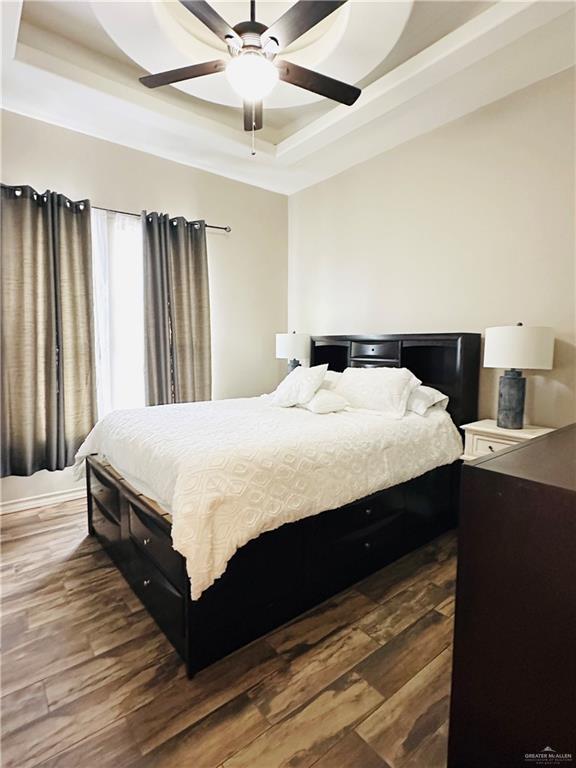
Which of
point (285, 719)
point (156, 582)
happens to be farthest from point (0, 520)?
point (285, 719)

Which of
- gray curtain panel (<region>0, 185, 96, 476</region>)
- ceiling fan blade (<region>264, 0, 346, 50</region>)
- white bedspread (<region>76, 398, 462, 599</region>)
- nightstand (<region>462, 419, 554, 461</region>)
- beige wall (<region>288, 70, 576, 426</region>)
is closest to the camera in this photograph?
white bedspread (<region>76, 398, 462, 599</region>)

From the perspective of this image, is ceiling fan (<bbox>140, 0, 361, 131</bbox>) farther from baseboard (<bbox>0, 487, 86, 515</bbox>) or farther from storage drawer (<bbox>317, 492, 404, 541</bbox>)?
baseboard (<bbox>0, 487, 86, 515</bbox>)

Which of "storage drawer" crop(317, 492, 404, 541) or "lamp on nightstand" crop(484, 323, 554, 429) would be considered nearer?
"storage drawer" crop(317, 492, 404, 541)

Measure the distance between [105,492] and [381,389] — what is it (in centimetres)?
192

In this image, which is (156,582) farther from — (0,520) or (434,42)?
(434,42)

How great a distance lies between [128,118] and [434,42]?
7.36 ft

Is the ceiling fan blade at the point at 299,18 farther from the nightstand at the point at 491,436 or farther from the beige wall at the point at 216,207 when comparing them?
the nightstand at the point at 491,436

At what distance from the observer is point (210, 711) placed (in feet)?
4.53

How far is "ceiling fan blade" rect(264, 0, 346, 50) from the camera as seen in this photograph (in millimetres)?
1574

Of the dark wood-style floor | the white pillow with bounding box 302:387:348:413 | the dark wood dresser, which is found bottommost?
the dark wood-style floor

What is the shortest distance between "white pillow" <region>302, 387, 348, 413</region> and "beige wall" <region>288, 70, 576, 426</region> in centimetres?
111

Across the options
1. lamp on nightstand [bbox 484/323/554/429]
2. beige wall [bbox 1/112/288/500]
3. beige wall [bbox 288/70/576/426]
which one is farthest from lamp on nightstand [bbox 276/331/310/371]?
lamp on nightstand [bbox 484/323/554/429]

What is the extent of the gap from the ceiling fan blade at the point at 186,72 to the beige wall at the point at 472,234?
192 cm

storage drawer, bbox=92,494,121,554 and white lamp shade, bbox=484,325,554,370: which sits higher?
white lamp shade, bbox=484,325,554,370
